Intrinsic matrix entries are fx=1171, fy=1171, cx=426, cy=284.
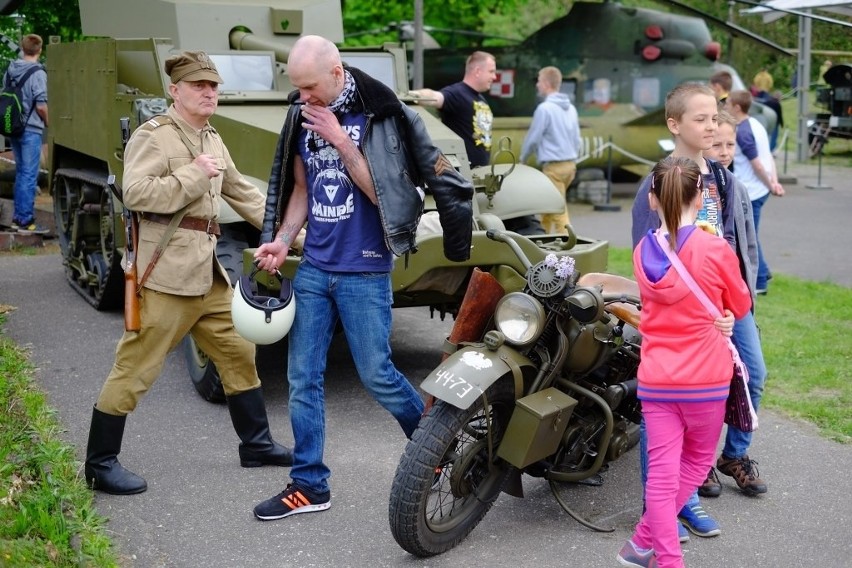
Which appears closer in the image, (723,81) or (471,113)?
(471,113)

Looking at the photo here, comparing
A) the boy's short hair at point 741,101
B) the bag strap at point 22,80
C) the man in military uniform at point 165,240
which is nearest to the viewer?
the man in military uniform at point 165,240

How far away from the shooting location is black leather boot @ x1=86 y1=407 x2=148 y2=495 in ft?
15.7

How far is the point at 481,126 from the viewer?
8500 millimetres

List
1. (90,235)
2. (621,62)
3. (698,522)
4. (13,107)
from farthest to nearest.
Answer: (621,62) < (13,107) < (90,235) < (698,522)

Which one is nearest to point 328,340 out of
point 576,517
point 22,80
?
point 576,517

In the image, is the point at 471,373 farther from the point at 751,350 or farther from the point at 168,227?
the point at 168,227

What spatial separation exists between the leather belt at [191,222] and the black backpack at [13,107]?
706 cm

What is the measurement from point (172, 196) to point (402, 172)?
3.19 ft

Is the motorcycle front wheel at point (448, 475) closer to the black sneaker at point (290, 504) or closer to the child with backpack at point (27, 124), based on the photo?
the black sneaker at point (290, 504)

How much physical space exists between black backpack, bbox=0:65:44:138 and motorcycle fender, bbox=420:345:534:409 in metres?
8.24

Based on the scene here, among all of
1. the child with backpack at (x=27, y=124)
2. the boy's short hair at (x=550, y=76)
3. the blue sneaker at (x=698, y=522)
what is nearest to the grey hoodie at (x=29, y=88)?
the child with backpack at (x=27, y=124)

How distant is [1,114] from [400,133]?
791 cm

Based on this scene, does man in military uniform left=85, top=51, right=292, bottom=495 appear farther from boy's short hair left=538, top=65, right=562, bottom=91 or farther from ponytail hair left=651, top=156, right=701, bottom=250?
boy's short hair left=538, top=65, right=562, bottom=91

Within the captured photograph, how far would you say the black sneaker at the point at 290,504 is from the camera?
4.55m
